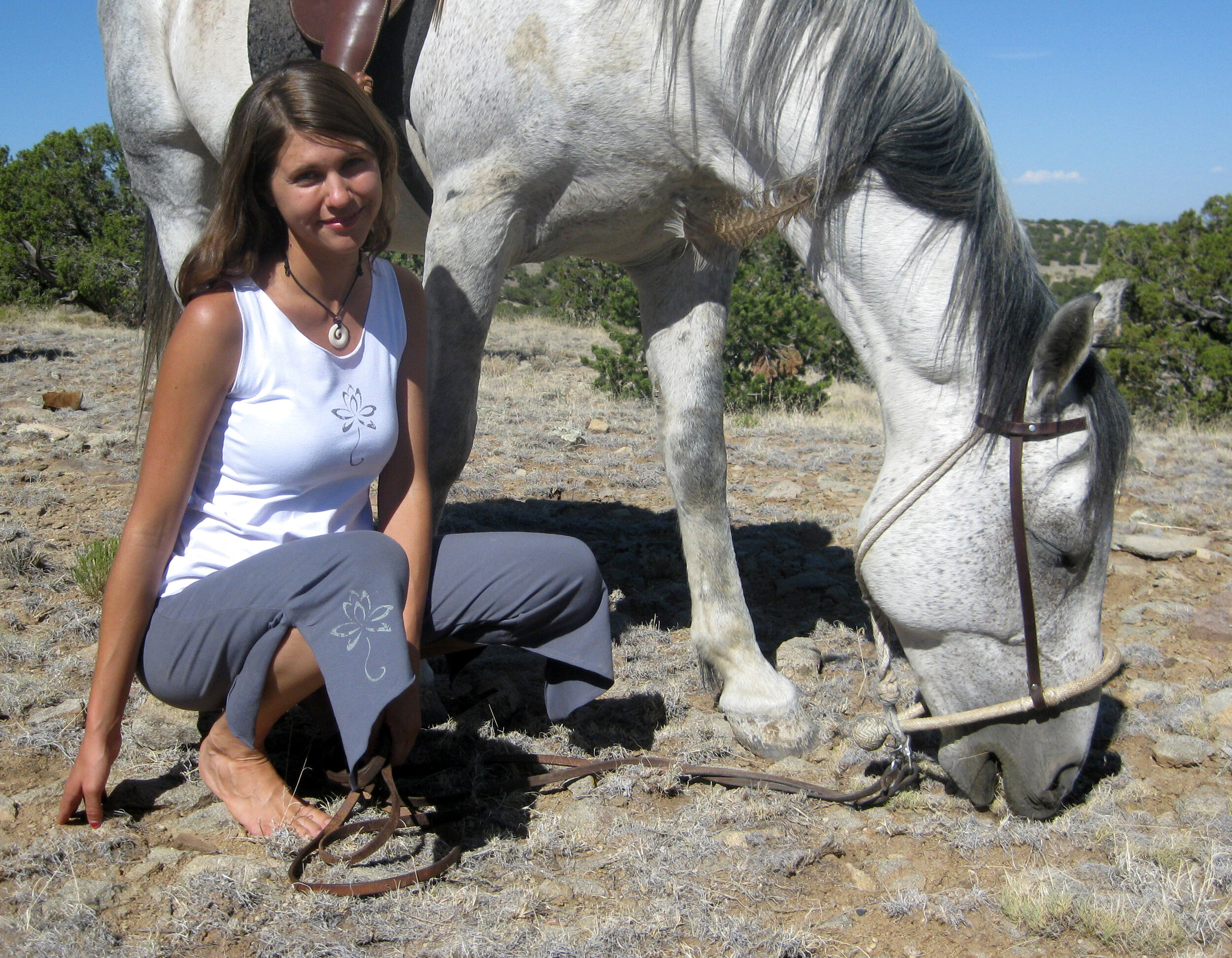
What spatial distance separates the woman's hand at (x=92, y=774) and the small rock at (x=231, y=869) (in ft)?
0.78

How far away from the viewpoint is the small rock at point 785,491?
16.8ft

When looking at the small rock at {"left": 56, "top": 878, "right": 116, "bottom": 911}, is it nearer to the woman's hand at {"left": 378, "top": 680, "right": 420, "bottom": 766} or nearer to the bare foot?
the bare foot

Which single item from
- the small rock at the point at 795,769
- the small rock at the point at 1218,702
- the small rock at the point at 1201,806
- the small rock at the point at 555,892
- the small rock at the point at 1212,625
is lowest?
the small rock at the point at 555,892

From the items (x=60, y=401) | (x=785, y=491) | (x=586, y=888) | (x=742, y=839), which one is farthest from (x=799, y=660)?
(x=60, y=401)

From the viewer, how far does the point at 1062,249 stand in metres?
49.3

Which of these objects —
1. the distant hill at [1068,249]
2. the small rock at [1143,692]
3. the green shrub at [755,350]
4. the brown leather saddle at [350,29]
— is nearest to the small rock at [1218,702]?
the small rock at [1143,692]

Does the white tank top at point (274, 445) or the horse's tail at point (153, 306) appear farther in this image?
the horse's tail at point (153, 306)

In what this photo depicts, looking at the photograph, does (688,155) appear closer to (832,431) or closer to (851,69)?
(851,69)

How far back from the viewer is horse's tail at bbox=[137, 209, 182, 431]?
11.8ft

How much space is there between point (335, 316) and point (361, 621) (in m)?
0.72

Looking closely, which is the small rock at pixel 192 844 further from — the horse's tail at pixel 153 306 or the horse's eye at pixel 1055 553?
the horse's tail at pixel 153 306

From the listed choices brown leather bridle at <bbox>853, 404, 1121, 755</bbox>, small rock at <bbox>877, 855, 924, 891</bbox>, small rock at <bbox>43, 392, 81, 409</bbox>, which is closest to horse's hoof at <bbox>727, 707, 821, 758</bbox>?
brown leather bridle at <bbox>853, 404, 1121, 755</bbox>

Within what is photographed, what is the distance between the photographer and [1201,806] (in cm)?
226

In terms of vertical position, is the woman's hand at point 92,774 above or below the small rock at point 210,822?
above
